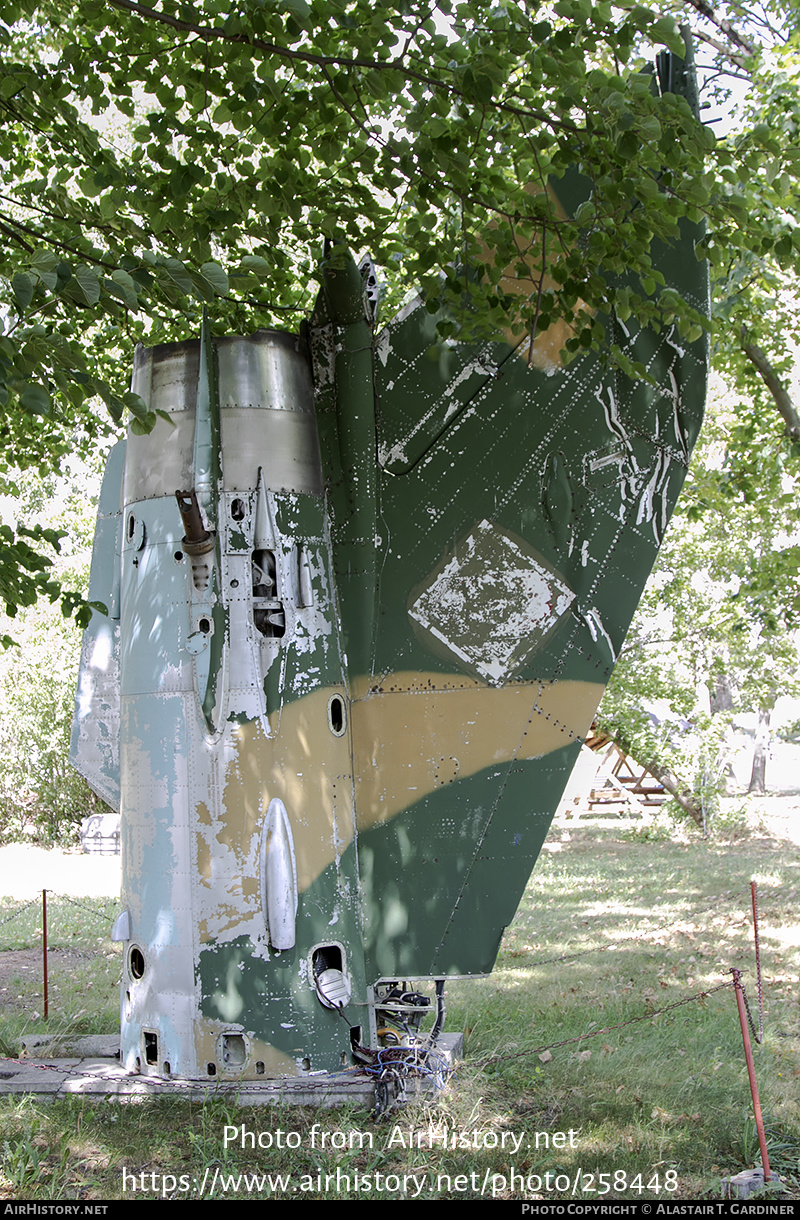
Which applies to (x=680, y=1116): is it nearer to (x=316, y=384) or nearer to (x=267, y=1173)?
(x=267, y=1173)

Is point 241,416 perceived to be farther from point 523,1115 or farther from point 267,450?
point 523,1115

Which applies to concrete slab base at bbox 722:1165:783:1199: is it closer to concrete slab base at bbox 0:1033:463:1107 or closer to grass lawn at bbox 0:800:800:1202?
grass lawn at bbox 0:800:800:1202

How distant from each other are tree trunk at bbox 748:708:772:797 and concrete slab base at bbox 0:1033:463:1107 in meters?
22.7

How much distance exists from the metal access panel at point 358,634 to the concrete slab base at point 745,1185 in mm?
1791

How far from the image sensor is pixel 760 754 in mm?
27453

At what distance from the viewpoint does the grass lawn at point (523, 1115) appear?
4.54 metres

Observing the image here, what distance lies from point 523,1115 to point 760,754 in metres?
24.2

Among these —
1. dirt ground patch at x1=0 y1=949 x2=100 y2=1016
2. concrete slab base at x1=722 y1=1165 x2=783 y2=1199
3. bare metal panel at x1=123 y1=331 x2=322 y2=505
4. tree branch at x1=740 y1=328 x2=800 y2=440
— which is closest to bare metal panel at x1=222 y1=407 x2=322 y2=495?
bare metal panel at x1=123 y1=331 x2=322 y2=505

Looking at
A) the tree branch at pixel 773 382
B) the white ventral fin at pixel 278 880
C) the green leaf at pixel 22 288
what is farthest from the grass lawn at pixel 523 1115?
the tree branch at pixel 773 382

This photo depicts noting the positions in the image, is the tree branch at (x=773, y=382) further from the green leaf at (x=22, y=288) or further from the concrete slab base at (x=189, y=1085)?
the green leaf at (x=22, y=288)

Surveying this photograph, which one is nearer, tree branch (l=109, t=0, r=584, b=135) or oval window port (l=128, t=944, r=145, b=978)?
tree branch (l=109, t=0, r=584, b=135)

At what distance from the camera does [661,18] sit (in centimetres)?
423

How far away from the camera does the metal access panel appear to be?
18.0 ft

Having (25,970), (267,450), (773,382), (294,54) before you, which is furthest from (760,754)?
(294,54)
